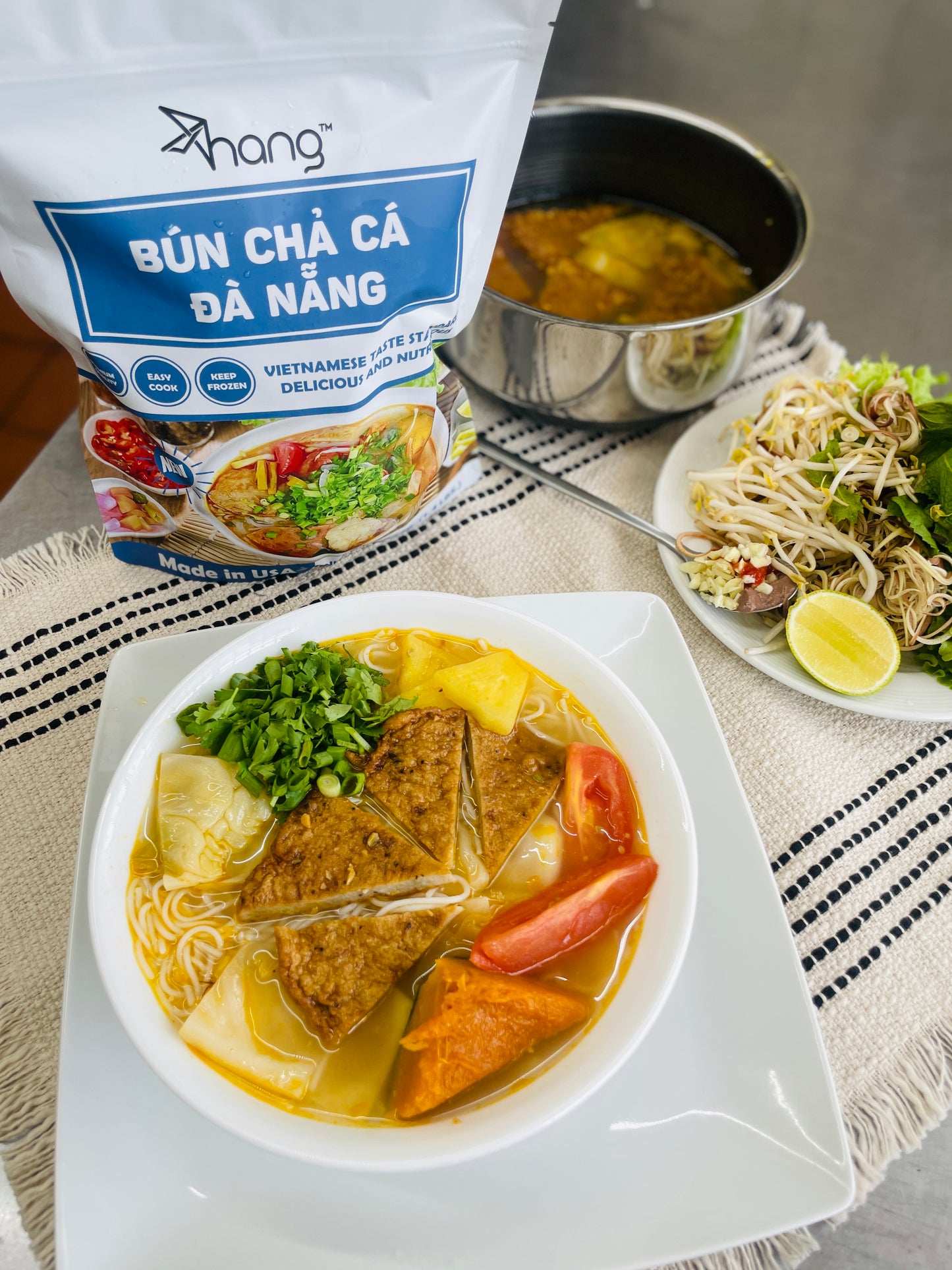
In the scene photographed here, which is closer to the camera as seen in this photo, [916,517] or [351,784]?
[351,784]

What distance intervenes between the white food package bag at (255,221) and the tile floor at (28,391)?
Answer: 4.02ft

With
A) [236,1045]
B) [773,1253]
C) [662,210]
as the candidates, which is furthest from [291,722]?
[662,210]

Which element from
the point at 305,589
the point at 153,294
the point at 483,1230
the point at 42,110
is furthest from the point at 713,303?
the point at 483,1230

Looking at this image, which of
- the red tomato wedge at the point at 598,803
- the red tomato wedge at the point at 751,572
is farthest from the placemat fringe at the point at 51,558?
the red tomato wedge at the point at 751,572

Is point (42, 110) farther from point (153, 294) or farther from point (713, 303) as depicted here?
point (713, 303)

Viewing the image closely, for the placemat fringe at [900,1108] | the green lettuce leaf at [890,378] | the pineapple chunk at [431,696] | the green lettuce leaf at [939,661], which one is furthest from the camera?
the green lettuce leaf at [890,378]

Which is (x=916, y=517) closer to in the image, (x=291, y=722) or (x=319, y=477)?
(x=319, y=477)

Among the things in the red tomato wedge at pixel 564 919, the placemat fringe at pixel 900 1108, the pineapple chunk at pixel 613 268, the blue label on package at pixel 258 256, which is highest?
the blue label on package at pixel 258 256

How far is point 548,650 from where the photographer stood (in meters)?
1.73

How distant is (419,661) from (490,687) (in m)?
0.16

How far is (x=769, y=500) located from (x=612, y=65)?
3.44 metres

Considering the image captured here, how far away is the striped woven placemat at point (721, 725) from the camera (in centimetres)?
169

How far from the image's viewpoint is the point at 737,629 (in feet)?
7.08

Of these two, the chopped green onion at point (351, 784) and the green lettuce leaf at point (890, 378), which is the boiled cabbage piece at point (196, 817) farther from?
the green lettuce leaf at point (890, 378)
